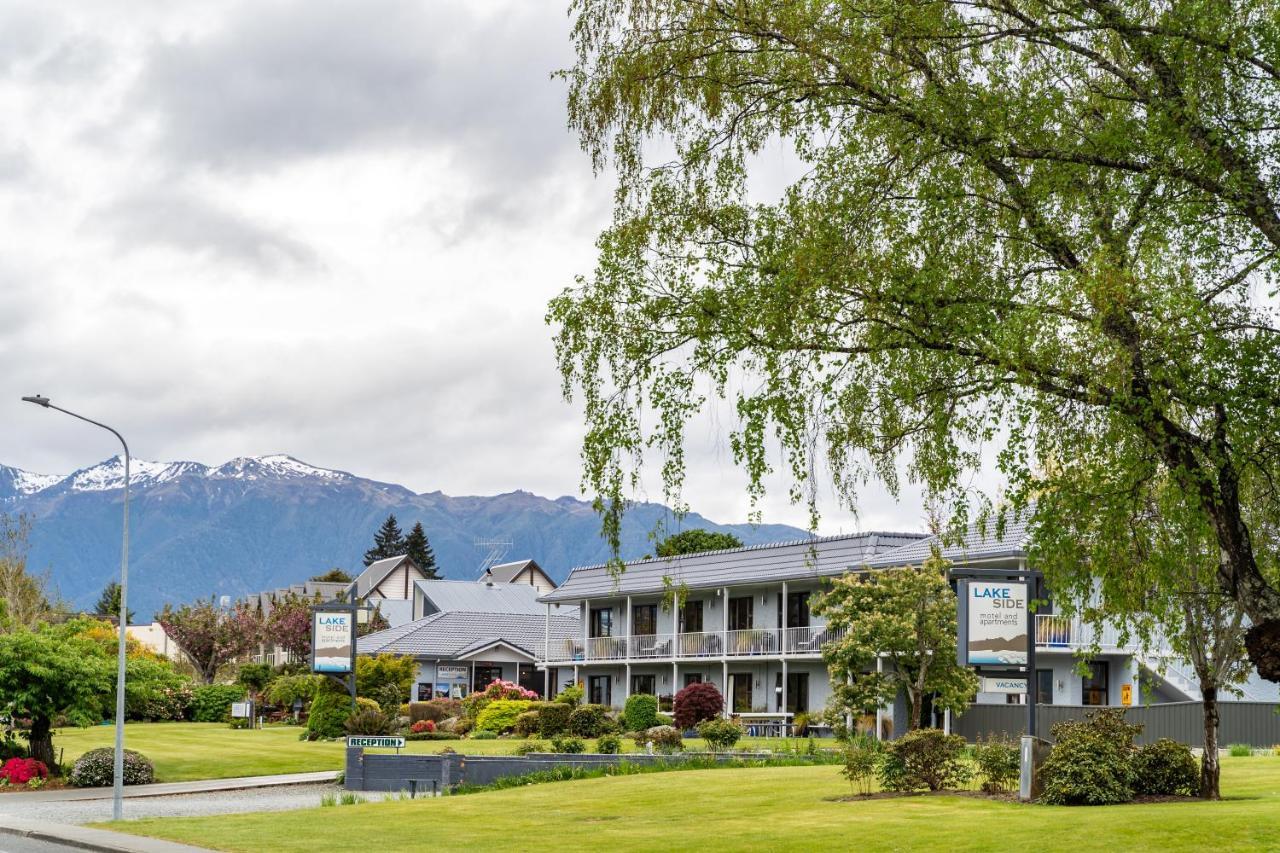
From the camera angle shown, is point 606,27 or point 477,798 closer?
point 606,27

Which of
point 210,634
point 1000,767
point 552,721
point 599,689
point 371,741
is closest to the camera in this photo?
point 1000,767

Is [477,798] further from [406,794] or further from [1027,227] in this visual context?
[1027,227]

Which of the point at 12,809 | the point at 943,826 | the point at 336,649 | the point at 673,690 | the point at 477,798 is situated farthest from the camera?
the point at 673,690

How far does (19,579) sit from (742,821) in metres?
81.2

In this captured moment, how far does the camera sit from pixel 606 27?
14.5 metres

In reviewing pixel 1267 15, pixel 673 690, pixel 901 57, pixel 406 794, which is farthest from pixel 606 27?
pixel 673 690

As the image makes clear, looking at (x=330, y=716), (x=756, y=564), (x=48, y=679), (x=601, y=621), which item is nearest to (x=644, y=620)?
(x=601, y=621)

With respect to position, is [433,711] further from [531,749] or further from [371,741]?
[371,741]

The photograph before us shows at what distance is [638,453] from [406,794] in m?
23.5

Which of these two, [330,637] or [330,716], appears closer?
[330,637]

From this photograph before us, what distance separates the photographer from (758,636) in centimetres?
5519

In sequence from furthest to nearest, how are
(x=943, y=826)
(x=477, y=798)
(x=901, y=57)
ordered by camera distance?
1. (x=477, y=798)
2. (x=943, y=826)
3. (x=901, y=57)

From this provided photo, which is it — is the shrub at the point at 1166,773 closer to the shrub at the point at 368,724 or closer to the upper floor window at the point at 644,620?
the shrub at the point at 368,724

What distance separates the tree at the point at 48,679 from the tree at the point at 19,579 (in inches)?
1849
